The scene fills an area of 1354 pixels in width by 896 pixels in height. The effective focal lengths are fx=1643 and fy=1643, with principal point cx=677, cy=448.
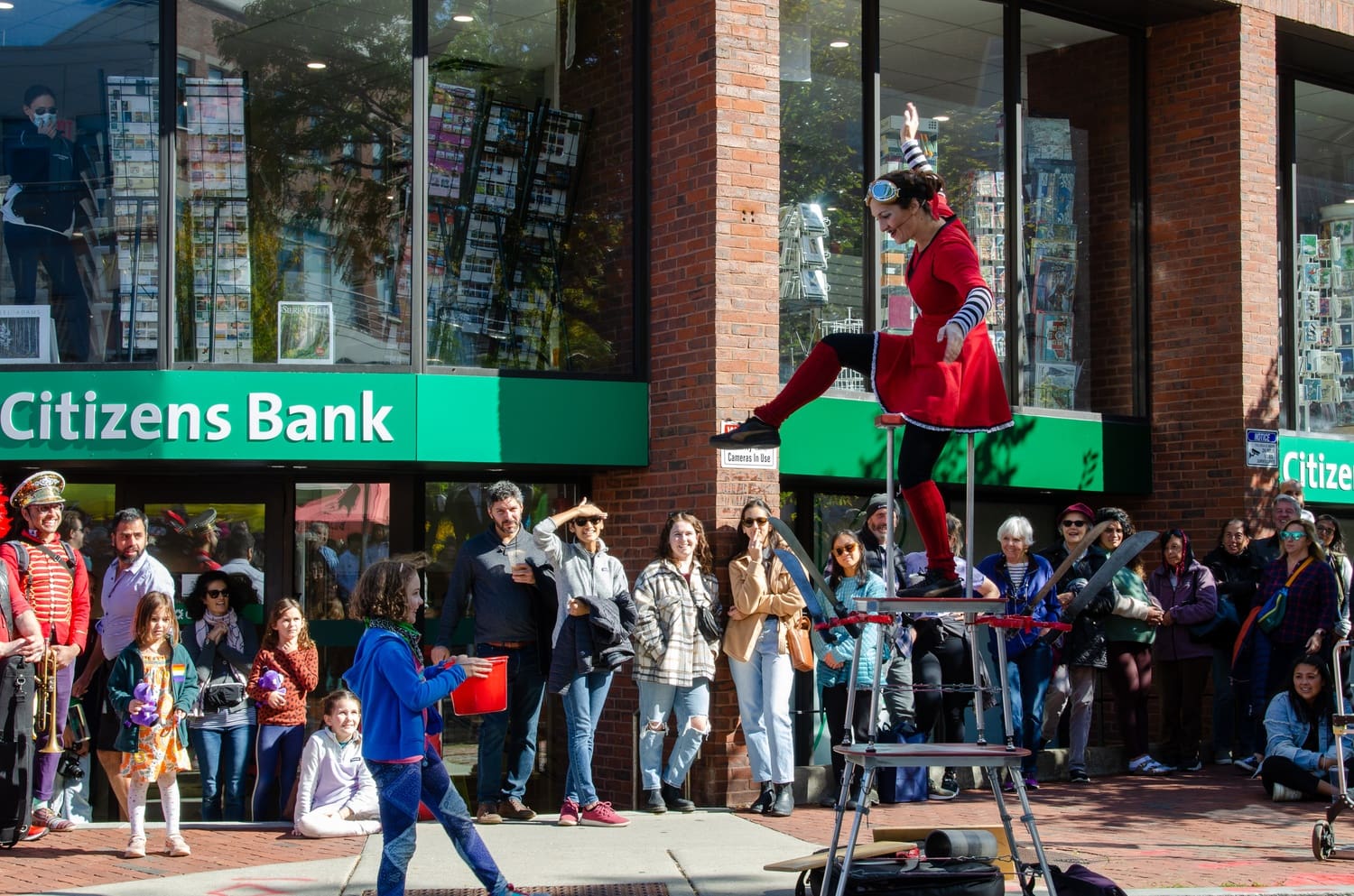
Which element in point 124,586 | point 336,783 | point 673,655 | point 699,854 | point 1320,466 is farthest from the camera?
point 1320,466

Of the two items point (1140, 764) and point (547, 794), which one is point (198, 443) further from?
point (1140, 764)

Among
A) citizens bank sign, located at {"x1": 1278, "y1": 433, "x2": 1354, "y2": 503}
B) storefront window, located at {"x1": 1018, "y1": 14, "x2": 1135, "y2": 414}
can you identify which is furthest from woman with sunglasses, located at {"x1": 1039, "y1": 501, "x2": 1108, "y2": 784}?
citizens bank sign, located at {"x1": 1278, "y1": 433, "x2": 1354, "y2": 503}

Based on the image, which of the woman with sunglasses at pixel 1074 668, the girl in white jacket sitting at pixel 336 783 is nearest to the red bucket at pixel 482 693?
the girl in white jacket sitting at pixel 336 783

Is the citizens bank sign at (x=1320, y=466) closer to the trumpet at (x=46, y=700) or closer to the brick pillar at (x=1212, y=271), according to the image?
the brick pillar at (x=1212, y=271)

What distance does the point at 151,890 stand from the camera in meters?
7.73

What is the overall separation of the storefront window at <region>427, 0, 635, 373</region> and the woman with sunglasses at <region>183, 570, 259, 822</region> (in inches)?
87.0

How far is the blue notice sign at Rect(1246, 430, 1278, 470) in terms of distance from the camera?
13.6 m

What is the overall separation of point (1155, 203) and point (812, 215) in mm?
3812

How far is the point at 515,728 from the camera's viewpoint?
9.97 meters

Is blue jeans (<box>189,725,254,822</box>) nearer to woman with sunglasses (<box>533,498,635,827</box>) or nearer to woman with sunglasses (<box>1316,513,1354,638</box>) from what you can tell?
woman with sunglasses (<box>533,498,635,827</box>)

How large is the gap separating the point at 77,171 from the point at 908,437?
6642 mm

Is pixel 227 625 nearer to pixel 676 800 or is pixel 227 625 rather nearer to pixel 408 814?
pixel 676 800

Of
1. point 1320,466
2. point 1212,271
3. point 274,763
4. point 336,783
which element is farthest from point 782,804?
point 1320,466

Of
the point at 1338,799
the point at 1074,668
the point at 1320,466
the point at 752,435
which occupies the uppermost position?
the point at 752,435
